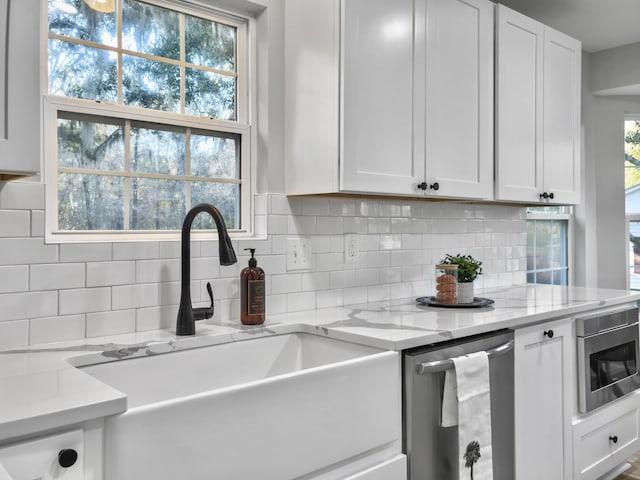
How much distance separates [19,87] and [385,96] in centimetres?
127

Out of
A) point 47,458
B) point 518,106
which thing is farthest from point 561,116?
point 47,458

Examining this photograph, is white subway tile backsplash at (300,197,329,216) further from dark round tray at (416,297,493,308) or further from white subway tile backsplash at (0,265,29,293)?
white subway tile backsplash at (0,265,29,293)

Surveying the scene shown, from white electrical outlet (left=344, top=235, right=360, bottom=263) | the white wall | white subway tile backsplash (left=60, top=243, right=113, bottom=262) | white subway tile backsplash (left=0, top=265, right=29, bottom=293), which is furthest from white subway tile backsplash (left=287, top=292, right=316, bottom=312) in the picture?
the white wall

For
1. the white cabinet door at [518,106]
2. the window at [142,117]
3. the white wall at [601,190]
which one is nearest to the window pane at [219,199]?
the window at [142,117]

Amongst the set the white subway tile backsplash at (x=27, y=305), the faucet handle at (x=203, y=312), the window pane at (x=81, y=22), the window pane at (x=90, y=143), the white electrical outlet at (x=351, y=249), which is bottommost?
the faucet handle at (x=203, y=312)

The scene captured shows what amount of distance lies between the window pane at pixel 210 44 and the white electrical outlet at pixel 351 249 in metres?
0.84

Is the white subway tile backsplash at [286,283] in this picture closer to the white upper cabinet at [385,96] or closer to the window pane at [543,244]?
the white upper cabinet at [385,96]

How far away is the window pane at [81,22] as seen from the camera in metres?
1.70

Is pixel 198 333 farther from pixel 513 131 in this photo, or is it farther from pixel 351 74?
pixel 513 131

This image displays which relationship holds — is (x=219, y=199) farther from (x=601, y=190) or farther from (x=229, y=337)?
(x=601, y=190)

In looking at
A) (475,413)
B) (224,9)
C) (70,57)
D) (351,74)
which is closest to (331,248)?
(351,74)

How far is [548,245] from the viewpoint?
3803 millimetres

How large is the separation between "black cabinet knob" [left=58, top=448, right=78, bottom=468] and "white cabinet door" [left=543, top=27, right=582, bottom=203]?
8.35 ft

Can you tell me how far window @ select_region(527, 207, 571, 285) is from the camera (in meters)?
3.64
